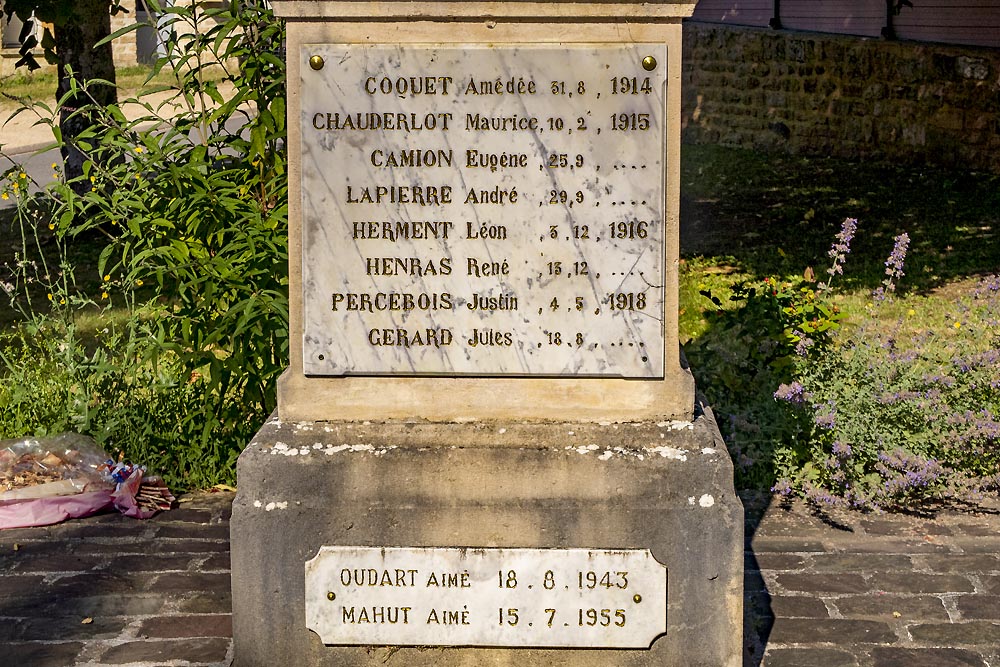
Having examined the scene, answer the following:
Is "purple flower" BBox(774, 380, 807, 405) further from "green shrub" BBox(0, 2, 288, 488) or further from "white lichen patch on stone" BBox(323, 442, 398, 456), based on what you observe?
"white lichen patch on stone" BBox(323, 442, 398, 456)

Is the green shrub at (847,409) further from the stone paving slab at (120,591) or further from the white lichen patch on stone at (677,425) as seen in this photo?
the stone paving slab at (120,591)

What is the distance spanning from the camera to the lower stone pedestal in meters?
3.71

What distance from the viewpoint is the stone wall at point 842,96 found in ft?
45.7

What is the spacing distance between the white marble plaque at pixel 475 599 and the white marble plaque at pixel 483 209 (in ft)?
1.73

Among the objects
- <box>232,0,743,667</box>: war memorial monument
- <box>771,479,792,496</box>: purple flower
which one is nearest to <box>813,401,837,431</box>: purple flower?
<box>771,479,792,496</box>: purple flower

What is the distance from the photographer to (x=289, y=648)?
12.5ft

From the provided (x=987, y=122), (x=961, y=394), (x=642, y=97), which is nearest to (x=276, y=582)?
(x=642, y=97)

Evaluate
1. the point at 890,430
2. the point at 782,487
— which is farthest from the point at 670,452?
the point at 890,430

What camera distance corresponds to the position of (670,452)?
3729 mm

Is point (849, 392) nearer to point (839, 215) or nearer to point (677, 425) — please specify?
point (677, 425)

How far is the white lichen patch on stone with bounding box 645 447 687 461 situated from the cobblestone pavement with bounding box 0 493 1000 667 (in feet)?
2.65

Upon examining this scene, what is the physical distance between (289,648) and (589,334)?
1.23m

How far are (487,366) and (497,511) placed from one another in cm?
41

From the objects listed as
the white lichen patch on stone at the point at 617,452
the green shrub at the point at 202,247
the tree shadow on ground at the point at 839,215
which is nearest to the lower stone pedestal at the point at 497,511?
the white lichen patch on stone at the point at 617,452
